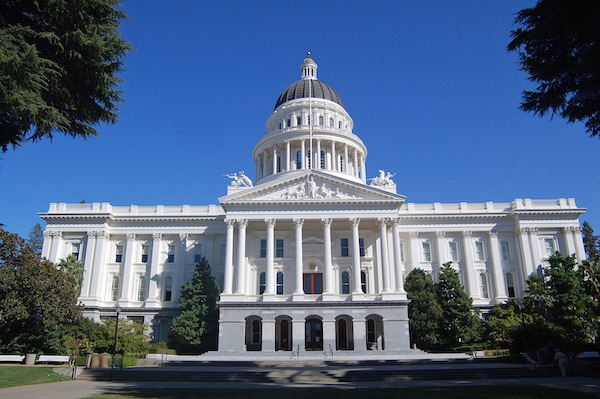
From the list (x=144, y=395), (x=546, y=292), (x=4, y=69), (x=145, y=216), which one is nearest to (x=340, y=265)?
(x=546, y=292)

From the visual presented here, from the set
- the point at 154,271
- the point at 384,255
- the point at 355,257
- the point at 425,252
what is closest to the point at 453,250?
the point at 425,252

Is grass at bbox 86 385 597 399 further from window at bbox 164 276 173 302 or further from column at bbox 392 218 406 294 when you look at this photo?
window at bbox 164 276 173 302

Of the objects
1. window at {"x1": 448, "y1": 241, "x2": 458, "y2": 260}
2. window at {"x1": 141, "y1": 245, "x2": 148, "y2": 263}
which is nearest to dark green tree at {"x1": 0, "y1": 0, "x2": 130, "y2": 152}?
window at {"x1": 141, "y1": 245, "x2": 148, "y2": 263}

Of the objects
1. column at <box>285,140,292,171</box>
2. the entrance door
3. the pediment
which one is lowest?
the entrance door

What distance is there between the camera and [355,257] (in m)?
46.3

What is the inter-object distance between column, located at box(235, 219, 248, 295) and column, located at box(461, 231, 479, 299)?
24477 millimetres

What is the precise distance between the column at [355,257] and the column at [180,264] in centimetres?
1947

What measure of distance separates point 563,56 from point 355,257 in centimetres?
3212

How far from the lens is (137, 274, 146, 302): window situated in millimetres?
53281

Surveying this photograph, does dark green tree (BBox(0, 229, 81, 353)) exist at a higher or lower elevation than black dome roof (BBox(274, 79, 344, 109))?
lower

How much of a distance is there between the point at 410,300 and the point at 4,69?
3854 cm

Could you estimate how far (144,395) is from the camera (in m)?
18.6

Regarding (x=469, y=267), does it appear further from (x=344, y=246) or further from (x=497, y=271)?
(x=344, y=246)

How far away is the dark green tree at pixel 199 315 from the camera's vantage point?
4450cm
